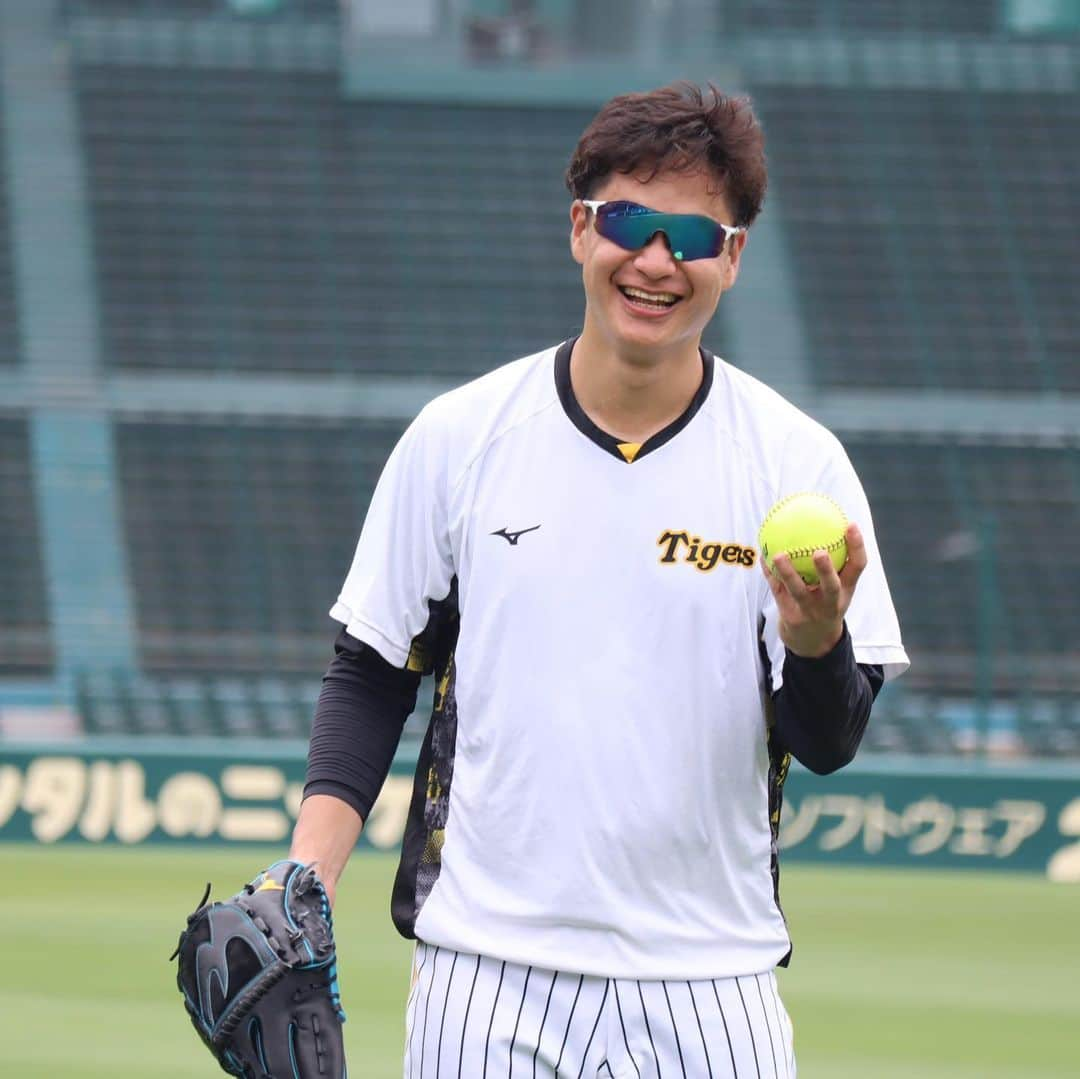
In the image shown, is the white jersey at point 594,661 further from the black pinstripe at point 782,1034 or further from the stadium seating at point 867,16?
the stadium seating at point 867,16

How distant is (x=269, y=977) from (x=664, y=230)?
1096 millimetres

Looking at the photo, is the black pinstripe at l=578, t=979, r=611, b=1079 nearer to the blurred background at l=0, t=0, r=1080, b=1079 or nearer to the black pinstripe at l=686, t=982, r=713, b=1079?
the black pinstripe at l=686, t=982, r=713, b=1079

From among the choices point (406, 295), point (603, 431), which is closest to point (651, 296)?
point (603, 431)

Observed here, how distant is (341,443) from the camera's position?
14.6 metres

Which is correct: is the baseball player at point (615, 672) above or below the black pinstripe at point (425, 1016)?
above

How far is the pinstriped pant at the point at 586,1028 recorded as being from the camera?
9.01 ft

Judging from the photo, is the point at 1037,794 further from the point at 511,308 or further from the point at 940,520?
the point at 511,308

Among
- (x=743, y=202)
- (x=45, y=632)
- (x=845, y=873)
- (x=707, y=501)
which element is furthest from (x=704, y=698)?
(x=45, y=632)

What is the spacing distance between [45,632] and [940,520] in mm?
6024

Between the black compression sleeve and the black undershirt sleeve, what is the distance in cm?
56

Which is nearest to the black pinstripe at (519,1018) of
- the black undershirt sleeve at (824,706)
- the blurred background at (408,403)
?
the black undershirt sleeve at (824,706)

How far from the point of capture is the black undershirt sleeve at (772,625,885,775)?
261 cm

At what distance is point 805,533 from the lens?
260cm

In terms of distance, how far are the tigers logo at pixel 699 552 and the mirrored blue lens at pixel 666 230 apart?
37 centimetres
